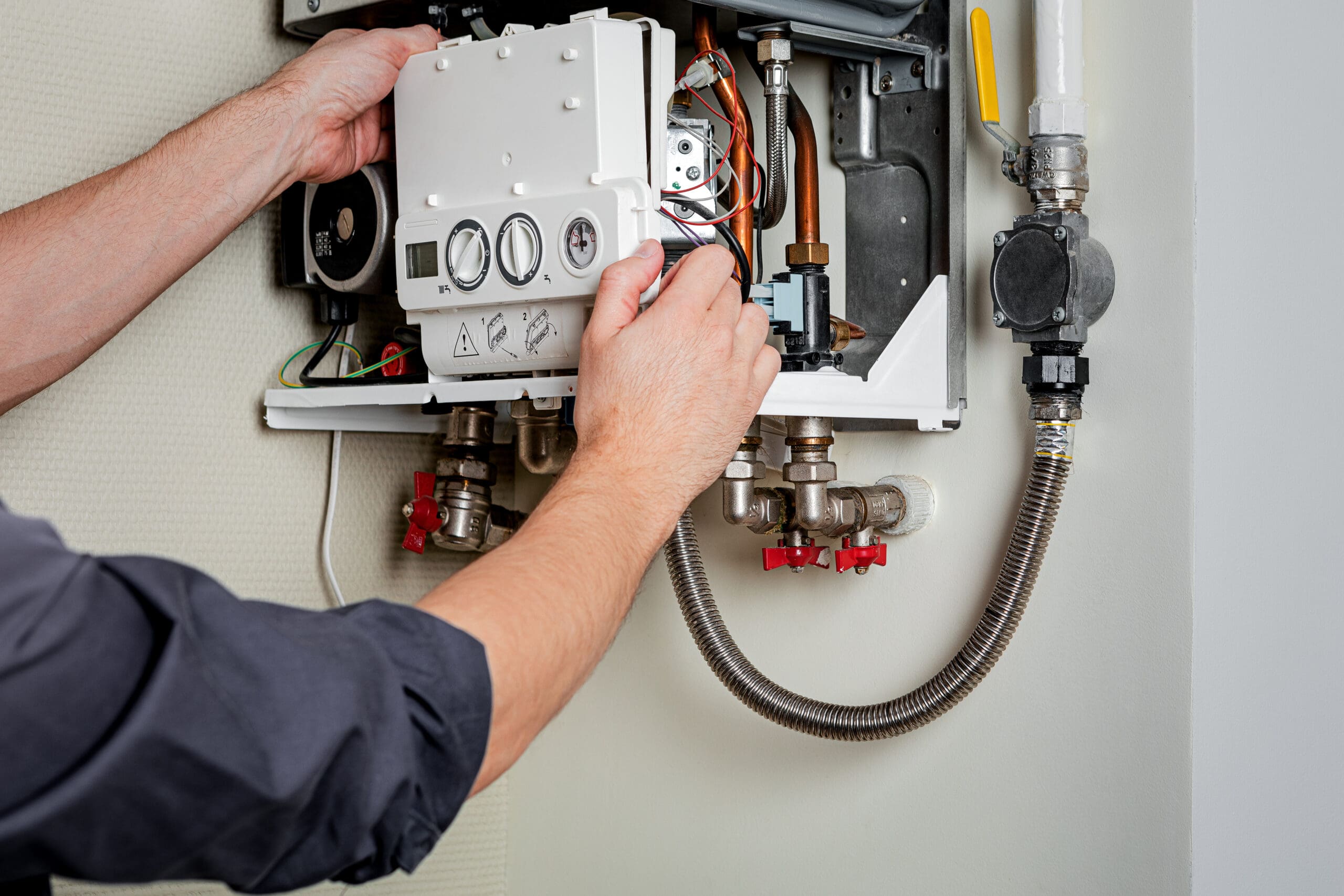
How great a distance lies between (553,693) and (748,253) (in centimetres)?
52

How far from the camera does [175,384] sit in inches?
42.6

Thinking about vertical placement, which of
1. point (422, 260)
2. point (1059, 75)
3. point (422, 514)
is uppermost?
point (1059, 75)

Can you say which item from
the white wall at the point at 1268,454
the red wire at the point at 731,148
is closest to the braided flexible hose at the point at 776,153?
the red wire at the point at 731,148

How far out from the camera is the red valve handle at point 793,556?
104 centimetres

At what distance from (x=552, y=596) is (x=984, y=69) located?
61 cm

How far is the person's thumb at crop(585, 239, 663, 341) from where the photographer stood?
771mm

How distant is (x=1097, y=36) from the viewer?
0.94m

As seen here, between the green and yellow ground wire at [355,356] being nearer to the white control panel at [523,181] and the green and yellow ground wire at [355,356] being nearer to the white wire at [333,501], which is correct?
the white wire at [333,501]

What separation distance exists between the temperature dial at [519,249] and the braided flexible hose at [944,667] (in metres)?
0.22

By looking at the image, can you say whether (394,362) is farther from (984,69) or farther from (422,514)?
(984,69)

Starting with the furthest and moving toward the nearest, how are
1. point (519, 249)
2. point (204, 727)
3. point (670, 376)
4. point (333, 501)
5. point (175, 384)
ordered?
point (333, 501) → point (175, 384) → point (519, 249) → point (670, 376) → point (204, 727)

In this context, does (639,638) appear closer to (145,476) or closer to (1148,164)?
(145,476)

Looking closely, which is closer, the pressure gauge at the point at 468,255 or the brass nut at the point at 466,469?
the pressure gauge at the point at 468,255

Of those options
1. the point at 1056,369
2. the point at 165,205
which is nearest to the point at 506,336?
the point at 165,205
